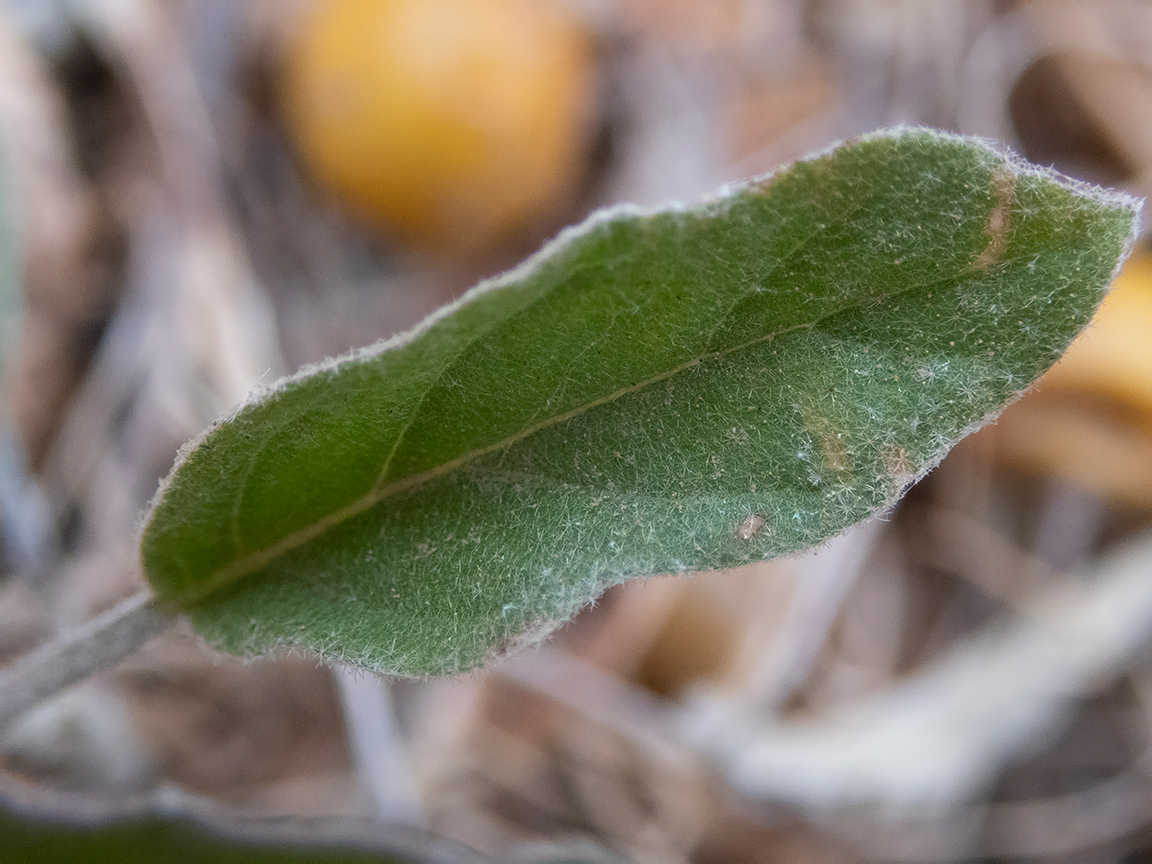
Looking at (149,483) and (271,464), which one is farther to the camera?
(149,483)

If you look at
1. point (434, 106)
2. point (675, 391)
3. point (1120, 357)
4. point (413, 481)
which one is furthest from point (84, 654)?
point (1120, 357)

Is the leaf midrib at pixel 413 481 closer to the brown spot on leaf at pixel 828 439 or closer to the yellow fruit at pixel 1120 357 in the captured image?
the brown spot on leaf at pixel 828 439

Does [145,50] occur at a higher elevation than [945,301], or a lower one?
higher

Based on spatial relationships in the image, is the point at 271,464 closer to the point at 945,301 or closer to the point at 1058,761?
the point at 945,301

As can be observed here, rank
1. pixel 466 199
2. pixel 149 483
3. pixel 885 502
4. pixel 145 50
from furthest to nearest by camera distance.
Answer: pixel 466 199 < pixel 145 50 < pixel 149 483 < pixel 885 502

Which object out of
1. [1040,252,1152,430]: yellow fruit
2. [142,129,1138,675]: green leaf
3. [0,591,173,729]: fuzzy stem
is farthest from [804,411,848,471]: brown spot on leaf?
[1040,252,1152,430]: yellow fruit

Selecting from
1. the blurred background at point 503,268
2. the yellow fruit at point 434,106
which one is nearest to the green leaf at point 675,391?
the blurred background at point 503,268

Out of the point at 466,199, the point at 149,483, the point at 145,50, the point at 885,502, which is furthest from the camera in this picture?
the point at 466,199

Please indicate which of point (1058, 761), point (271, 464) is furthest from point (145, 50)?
point (1058, 761)
